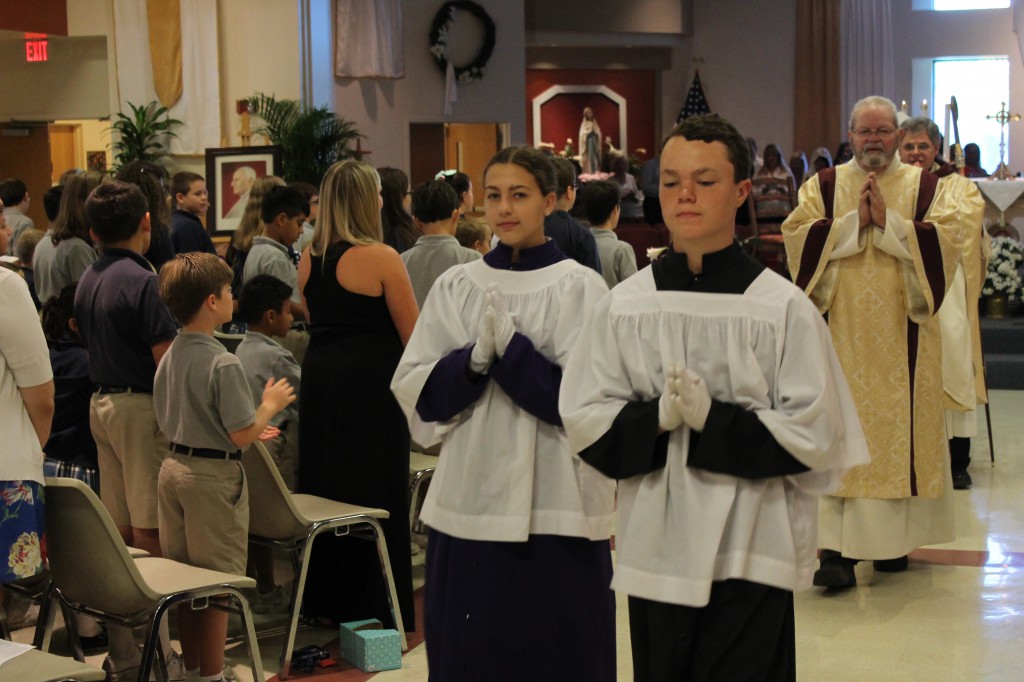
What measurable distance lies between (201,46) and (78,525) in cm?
1070

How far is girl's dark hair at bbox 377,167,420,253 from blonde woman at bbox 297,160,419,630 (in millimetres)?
1842

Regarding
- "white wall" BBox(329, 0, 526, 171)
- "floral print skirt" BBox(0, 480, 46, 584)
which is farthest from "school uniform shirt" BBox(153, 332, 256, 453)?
"white wall" BBox(329, 0, 526, 171)

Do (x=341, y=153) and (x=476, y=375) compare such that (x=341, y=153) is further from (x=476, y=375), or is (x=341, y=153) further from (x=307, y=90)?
(x=476, y=375)

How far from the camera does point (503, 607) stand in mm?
3135

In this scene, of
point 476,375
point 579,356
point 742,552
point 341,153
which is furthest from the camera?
point 341,153

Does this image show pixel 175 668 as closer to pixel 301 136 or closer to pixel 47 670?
pixel 47 670

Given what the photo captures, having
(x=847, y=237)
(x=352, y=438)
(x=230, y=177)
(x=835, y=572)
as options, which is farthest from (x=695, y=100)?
(x=352, y=438)

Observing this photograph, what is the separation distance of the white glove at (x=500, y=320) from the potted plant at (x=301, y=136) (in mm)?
9847

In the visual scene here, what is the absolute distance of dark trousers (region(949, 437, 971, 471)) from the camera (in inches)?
286

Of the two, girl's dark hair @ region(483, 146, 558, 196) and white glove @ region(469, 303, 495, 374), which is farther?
girl's dark hair @ region(483, 146, 558, 196)

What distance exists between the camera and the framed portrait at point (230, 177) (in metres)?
9.30

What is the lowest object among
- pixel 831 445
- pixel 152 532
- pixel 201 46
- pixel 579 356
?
pixel 152 532

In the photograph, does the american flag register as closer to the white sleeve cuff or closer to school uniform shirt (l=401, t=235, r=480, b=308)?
school uniform shirt (l=401, t=235, r=480, b=308)

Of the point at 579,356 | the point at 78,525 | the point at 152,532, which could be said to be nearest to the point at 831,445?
the point at 579,356
